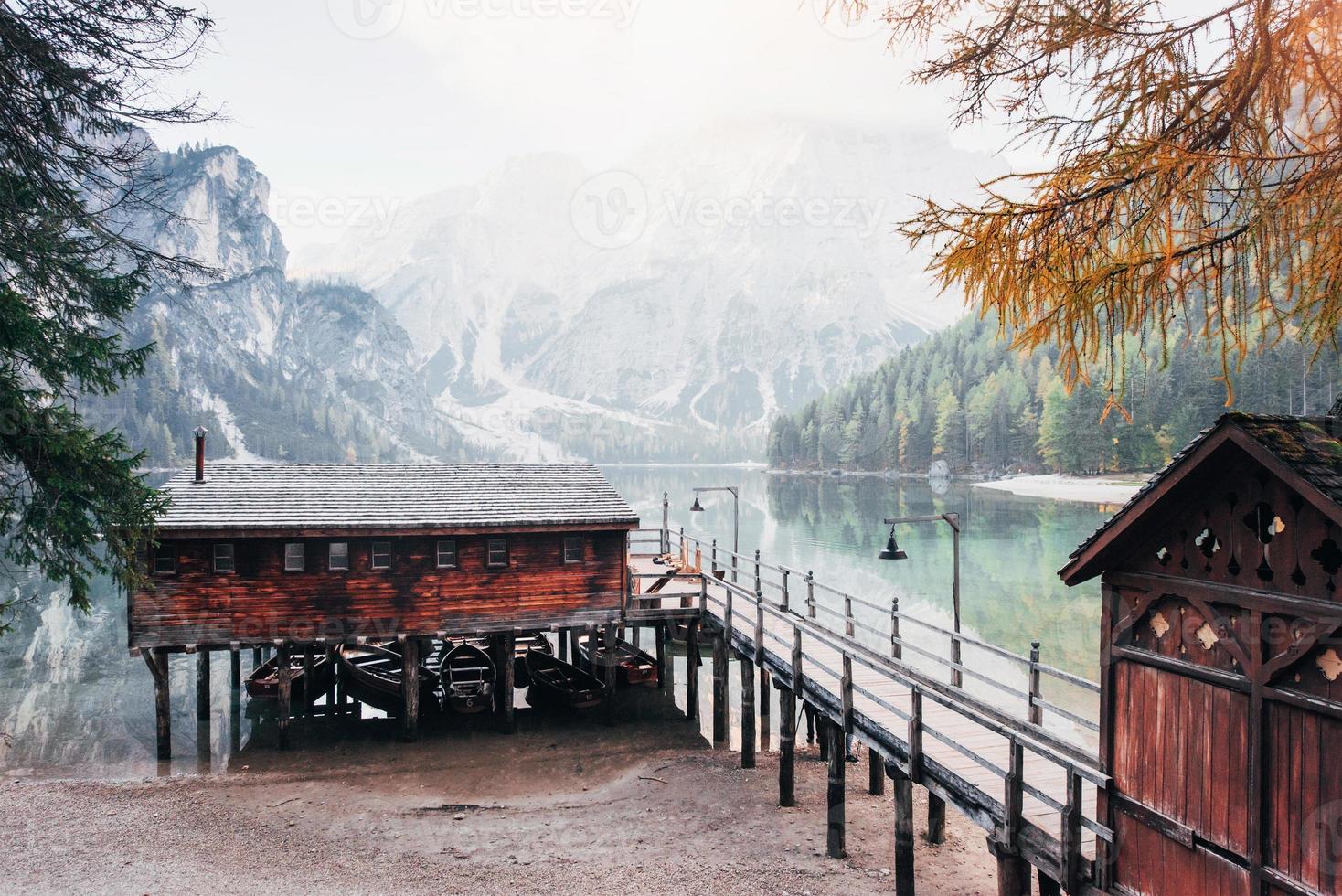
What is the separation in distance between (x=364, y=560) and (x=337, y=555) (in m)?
0.69

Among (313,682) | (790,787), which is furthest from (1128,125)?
(313,682)

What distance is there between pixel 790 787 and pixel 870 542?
56143mm

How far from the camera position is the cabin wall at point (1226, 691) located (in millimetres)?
6602

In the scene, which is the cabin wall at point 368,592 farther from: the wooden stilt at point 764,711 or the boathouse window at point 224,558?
the wooden stilt at point 764,711

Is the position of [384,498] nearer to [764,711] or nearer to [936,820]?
[764,711]

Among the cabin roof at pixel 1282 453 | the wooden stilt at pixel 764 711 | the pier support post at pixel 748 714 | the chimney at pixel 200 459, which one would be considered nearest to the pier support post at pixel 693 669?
the wooden stilt at pixel 764 711

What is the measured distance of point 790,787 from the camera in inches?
730

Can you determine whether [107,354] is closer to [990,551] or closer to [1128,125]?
[1128,125]

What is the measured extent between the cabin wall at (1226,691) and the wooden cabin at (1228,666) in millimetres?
13

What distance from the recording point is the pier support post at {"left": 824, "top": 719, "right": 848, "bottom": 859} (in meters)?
15.8

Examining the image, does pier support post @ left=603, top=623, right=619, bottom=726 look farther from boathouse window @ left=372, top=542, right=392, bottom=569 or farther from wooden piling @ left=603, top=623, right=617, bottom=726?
boathouse window @ left=372, top=542, right=392, bottom=569

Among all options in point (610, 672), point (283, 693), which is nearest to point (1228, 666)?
point (610, 672)

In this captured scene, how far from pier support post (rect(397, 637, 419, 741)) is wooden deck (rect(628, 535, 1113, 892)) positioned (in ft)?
31.5

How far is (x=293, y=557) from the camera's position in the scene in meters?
22.2
